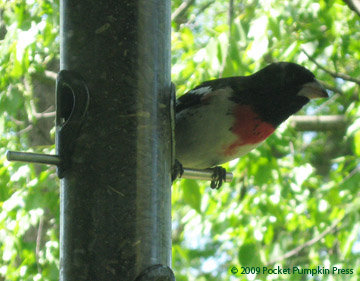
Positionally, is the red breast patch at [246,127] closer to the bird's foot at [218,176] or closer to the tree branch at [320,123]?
the bird's foot at [218,176]

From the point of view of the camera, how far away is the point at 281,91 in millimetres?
3150

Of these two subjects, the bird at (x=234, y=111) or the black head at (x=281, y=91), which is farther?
the black head at (x=281, y=91)

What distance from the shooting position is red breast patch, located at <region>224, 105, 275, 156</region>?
2.97m

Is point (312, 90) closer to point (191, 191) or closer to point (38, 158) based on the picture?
point (191, 191)

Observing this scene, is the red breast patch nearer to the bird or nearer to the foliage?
the bird

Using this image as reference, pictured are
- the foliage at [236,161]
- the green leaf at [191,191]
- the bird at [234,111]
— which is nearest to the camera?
the bird at [234,111]

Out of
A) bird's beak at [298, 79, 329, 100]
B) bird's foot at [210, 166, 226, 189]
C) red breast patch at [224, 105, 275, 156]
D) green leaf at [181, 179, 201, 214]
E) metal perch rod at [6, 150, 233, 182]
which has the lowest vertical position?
green leaf at [181, 179, 201, 214]

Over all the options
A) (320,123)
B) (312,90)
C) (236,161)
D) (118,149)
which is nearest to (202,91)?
(312,90)

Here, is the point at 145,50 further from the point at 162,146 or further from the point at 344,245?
the point at 344,245

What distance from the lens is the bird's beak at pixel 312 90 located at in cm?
306

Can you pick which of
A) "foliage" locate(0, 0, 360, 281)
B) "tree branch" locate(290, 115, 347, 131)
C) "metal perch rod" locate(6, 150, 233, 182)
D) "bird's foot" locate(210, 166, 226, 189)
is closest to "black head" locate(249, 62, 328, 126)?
"bird's foot" locate(210, 166, 226, 189)

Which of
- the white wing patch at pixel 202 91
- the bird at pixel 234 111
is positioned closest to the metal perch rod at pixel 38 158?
the bird at pixel 234 111

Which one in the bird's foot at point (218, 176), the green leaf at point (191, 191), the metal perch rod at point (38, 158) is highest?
the metal perch rod at point (38, 158)

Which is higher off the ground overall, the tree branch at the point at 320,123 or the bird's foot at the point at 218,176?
the tree branch at the point at 320,123
